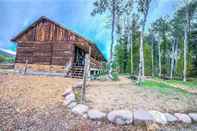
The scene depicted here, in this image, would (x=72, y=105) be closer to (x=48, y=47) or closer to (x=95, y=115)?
(x=95, y=115)

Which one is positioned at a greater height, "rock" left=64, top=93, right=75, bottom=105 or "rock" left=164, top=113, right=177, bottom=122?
"rock" left=64, top=93, right=75, bottom=105

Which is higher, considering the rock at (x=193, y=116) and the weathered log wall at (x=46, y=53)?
the weathered log wall at (x=46, y=53)

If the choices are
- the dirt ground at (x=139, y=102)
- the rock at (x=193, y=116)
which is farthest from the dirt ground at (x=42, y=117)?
the dirt ground at (x=139, y=102)

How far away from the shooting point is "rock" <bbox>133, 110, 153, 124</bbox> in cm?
558

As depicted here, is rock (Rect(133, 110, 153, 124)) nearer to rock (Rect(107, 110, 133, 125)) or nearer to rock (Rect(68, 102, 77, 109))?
rock (Rect(107, 110, 133, 125))

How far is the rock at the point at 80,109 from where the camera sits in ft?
20.2

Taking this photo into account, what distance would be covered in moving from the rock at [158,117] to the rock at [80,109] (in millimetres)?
2116

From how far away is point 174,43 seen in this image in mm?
36188

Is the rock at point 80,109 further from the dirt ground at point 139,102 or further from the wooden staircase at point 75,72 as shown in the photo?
the wooden staircase at point 75,72

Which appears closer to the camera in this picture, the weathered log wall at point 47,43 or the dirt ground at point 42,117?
the dirt ground at point 42,117

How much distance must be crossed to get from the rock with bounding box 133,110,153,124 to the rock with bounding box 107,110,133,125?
147 millimetres

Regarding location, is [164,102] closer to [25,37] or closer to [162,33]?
[25,37]

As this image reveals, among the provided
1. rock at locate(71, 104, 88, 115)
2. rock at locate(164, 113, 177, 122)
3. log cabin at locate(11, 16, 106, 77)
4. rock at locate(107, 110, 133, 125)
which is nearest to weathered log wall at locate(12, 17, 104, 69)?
log cabin at locate(11, 16, 106, 77)

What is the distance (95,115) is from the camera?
5.82m
